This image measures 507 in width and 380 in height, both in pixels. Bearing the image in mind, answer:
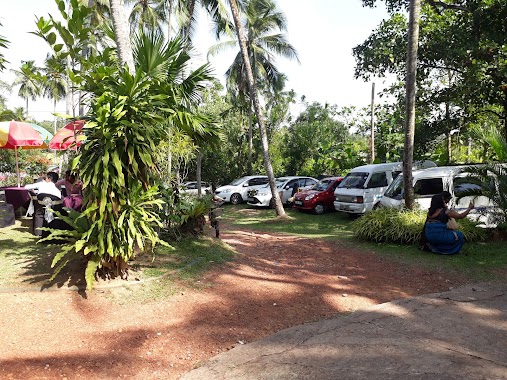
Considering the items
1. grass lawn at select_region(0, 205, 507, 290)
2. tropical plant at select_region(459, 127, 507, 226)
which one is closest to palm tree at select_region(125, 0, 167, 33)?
grass lawn at select_region(0, 205, 507, 290)

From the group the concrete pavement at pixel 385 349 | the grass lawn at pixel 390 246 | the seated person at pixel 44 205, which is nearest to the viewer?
the concrete pavement at pixel 385 349

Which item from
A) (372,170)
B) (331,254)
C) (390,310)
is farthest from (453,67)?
(390,310)

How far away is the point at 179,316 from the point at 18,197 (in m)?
7.84

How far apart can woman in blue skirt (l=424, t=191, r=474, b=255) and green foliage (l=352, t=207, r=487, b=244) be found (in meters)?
0.97

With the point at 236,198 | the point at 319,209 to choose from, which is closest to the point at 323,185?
the point at 319,209

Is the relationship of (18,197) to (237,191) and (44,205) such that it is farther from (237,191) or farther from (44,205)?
(237,191)

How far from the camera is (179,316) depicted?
4984mm

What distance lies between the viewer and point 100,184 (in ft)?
18.0

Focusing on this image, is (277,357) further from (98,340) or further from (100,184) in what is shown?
(100,184)

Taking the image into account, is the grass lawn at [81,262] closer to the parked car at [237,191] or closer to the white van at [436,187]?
the white van at [436,187]

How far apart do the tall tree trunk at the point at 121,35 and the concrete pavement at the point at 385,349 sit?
492 cm

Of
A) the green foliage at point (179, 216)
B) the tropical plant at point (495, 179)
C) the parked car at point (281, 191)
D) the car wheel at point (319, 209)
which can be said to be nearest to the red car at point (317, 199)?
the car wheel at point (319, 209)

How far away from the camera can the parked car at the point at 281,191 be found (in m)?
18.0

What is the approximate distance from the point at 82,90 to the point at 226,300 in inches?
142
